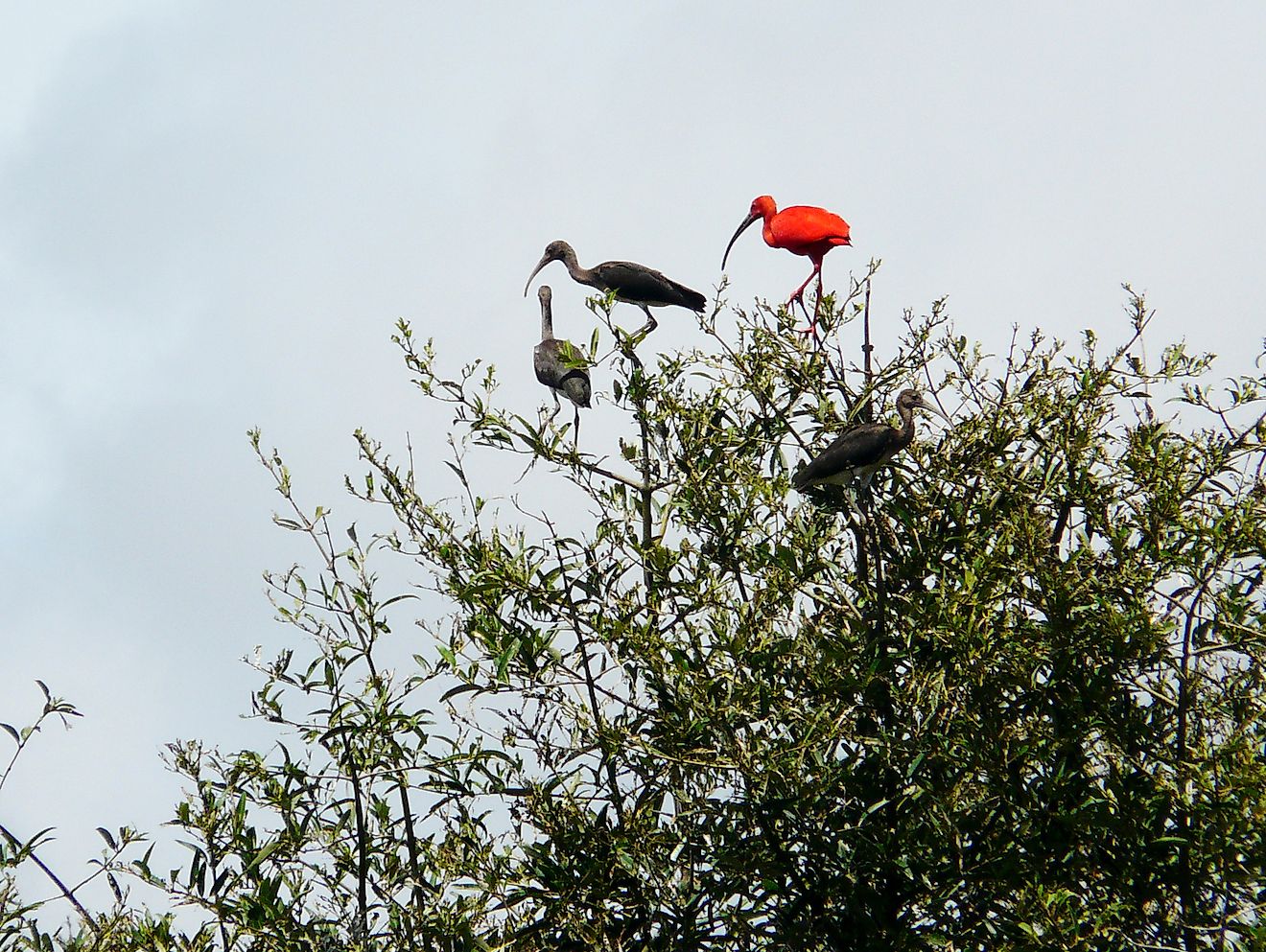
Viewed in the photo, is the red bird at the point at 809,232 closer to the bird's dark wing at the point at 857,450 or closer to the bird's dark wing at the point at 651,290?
the bird's dark wing at the point at 651,290

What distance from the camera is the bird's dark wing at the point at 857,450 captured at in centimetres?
637

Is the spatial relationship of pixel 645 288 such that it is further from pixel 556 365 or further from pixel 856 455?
pixel 856 455

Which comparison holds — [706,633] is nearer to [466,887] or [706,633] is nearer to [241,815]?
[466,887]

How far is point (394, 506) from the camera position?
604cm

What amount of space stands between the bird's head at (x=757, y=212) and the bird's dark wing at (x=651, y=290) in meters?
1.07

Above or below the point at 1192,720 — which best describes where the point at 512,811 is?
above

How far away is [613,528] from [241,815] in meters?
1.70

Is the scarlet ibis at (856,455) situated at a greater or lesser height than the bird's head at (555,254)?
lesser

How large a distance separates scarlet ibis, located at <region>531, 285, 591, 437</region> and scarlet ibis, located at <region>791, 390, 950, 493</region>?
1.08 metres

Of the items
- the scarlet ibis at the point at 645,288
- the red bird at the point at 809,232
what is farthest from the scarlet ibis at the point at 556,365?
the red bird at the point at 809,232

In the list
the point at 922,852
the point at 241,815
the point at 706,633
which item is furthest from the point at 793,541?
the point at 241,815

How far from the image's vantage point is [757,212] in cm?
974

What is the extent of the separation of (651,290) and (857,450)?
93.0 inches

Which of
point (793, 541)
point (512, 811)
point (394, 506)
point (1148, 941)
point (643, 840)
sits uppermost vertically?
point (394, 506)
